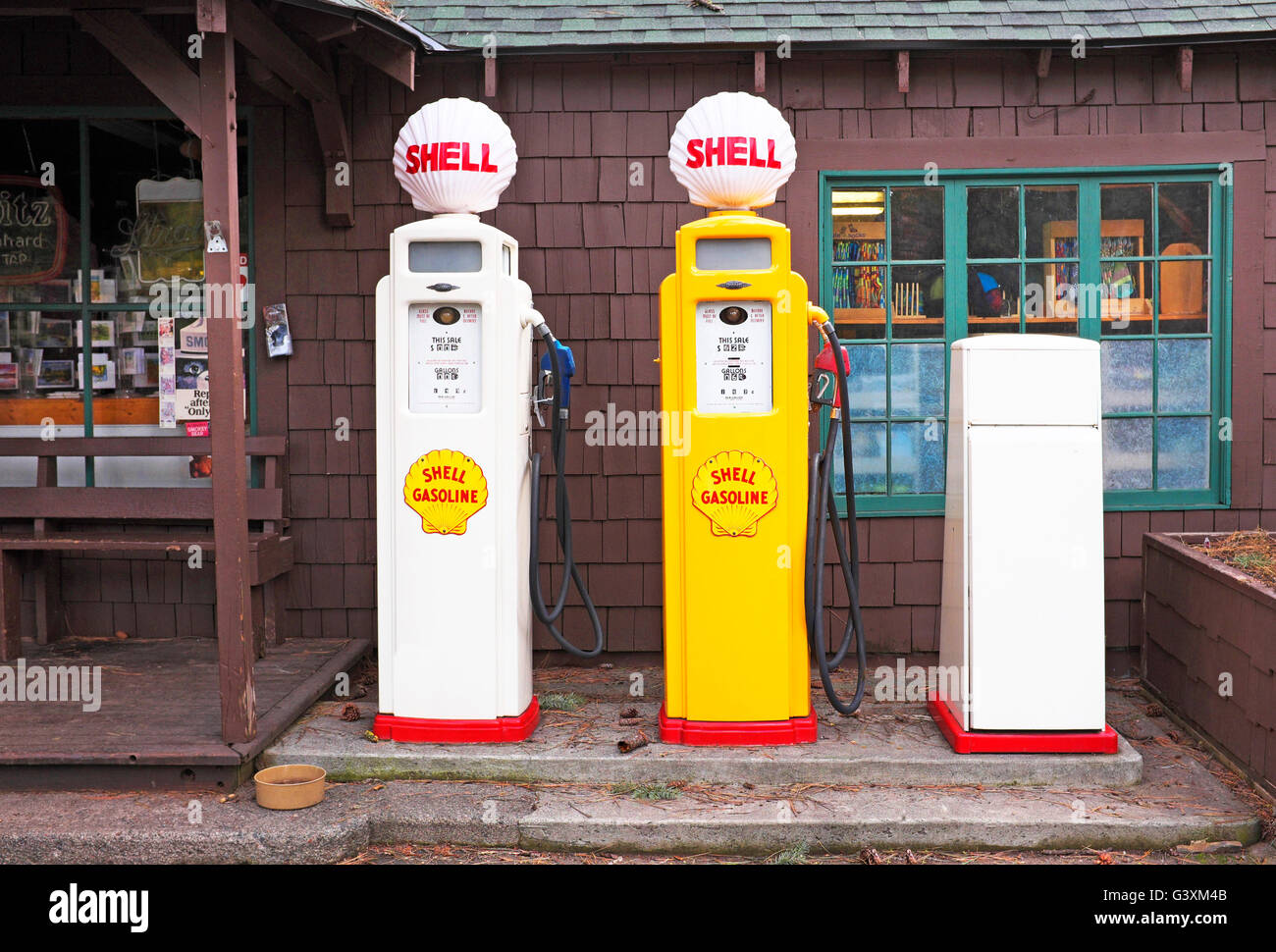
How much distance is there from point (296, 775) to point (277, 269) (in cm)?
262

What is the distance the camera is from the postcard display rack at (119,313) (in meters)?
5.58

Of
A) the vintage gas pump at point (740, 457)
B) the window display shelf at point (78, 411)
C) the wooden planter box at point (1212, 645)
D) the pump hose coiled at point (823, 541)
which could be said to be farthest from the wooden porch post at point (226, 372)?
the wooden planter box at point (1212, 645)

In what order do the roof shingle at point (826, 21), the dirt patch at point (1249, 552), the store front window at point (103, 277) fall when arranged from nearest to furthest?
the dirt patch at point (1249, 552) → the roof shingle at point (826, 21) → the store front window at point (103, 277)

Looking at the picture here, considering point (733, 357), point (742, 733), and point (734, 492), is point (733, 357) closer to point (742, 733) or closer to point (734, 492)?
point (734, 492)

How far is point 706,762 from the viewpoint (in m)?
4.07

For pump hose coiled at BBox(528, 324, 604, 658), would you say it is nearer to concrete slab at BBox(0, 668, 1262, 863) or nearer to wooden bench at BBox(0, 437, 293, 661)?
concrete slab at BBox(0, 668, 1262, 863)

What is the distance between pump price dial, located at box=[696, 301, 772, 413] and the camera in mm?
4117

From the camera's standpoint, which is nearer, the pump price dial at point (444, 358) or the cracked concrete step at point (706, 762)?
the cracked concrete step at point (706, 762)

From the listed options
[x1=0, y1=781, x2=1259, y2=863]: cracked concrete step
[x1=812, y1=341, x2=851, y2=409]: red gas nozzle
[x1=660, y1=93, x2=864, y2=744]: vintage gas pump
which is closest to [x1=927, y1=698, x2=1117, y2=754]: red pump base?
[x1=0, y1=781, x2=1259, y2=863]: cracked concrete step

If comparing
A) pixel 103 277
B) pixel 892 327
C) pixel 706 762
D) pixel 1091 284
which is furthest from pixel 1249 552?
pixel 103 277

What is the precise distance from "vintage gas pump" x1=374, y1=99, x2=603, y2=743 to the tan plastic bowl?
1.33 feet

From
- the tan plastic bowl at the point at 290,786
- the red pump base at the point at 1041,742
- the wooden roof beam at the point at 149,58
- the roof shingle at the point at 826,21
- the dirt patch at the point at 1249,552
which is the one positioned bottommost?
the tan plastic bowl at the point at 290,786

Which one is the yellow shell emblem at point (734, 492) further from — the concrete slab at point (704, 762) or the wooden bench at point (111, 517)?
the wooden bench at point (111, 517)

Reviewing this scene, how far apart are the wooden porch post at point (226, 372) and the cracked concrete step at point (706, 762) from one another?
12.9 inches
